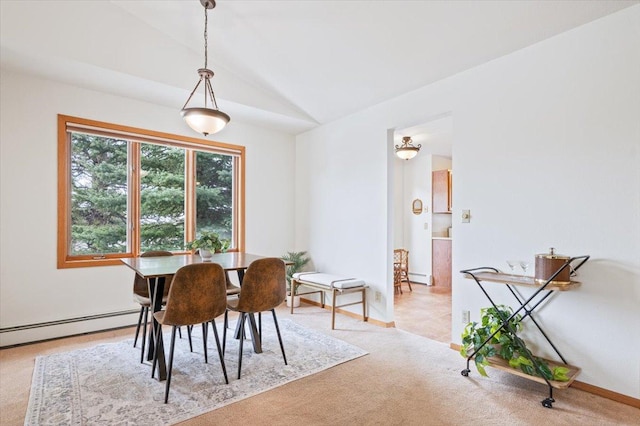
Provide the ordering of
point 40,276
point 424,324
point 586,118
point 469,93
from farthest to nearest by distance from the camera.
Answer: point 424,324 < point 40,276 < point 469,93 < point 586,118

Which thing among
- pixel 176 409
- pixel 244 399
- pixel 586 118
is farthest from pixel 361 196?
pixel 176 409

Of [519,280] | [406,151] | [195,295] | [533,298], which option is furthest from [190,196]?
[533,298]

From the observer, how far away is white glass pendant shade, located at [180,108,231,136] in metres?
2.64

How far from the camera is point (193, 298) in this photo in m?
2.35

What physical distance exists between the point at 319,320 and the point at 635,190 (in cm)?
319

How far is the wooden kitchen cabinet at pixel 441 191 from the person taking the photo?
6.28 m

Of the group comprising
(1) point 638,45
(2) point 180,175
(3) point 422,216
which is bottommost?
(3) point 422,216

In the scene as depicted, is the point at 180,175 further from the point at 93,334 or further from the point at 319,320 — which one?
the point at 319,320

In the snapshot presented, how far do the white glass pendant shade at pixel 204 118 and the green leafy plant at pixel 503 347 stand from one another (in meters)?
2.64

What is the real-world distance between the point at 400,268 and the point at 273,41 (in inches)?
159

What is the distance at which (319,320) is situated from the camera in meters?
4.14

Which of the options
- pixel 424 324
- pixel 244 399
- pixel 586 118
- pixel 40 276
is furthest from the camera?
pixel 424 324

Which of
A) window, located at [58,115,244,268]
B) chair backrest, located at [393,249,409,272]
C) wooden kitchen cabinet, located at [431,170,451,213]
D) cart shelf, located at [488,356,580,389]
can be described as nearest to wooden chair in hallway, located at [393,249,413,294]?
chair backrest, located at [393,249,409,272]

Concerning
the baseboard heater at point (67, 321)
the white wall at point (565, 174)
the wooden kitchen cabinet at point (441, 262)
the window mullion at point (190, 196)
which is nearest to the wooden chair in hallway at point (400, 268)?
the wooden kitchen cabinet at point (441, 262)
